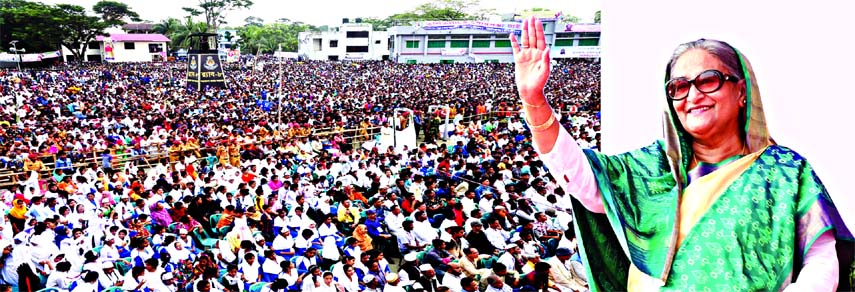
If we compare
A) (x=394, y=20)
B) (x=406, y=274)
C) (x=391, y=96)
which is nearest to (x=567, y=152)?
(x=406, y=274)

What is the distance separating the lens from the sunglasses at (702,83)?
1.29 m

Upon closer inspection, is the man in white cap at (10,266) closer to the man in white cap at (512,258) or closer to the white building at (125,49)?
the man in white cap at (512,258)

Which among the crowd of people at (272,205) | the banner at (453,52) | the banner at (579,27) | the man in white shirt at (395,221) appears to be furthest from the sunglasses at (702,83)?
the banner at (453,52)

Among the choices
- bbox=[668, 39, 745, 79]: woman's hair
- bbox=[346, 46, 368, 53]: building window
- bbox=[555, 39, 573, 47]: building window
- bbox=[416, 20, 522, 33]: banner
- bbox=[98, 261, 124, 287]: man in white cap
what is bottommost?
bbox=[98, 261, 124, 287]: man in white cap

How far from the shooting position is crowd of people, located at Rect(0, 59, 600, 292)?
4586mm

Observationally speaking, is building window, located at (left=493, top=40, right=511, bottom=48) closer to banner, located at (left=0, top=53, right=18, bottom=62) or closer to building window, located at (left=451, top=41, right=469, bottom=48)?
building window, located at (left=451, top=41, right=469, bottom=48)

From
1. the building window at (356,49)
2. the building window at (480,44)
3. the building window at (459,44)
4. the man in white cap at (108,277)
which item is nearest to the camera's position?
the man in white cap at (108,277)

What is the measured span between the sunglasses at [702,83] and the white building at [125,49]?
39.1 meters

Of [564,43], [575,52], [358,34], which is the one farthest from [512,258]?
[358,34]

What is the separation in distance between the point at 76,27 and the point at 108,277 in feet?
108

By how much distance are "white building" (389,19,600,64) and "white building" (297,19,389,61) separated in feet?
21.4

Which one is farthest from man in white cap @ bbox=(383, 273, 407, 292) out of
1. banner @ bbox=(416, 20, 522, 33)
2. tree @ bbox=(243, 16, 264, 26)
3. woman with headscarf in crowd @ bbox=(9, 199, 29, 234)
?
tree @ bbox=(243, 16, 264, 26)

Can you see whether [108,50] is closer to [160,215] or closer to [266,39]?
[266,39]

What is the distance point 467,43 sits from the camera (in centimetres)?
3316
